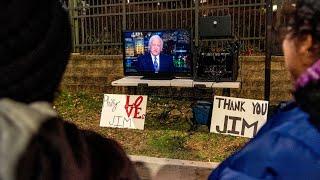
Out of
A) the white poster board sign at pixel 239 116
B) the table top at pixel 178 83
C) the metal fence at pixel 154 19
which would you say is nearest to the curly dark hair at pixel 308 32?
the white poster board sign at pixel 239 116

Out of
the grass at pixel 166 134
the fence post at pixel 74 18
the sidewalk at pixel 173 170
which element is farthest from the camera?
the fence post at pixel 74 18

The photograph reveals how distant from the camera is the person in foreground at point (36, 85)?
705 mm

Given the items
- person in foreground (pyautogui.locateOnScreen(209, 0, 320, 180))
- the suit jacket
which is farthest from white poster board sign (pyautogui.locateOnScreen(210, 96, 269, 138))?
person in foreground (pyautogui.locateOnScreen(209, 0, 320, 180))

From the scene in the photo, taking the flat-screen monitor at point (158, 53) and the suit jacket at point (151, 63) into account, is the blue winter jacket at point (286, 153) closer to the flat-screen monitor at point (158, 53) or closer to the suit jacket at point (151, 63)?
the flat-screen monitor at point (158, 53)

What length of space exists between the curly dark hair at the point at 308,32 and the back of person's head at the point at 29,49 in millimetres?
754

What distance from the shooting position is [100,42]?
32.4ft

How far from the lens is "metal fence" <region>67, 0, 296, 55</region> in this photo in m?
8.79

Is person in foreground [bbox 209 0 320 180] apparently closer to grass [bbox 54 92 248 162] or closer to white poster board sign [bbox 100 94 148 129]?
grass [bbox 54 92 248 162]

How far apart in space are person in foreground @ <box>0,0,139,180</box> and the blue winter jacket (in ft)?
1.87

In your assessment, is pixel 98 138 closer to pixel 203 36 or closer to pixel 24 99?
pixel 24 99

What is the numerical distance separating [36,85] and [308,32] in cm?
89

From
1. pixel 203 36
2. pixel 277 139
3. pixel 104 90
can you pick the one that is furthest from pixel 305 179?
pixel 104 90

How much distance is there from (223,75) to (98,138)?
20.2ft

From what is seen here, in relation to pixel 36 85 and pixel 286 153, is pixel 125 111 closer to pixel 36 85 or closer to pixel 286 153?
pixel 286 153
